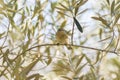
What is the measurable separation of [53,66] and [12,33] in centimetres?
17

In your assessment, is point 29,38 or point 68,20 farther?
point 68,20

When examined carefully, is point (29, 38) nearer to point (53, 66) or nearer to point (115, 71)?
point (53, 66)

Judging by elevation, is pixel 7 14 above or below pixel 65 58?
above

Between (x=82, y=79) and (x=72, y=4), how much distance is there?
218 mm

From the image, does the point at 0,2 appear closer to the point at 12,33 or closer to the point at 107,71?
the point at 12,33

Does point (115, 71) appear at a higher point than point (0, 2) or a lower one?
lower

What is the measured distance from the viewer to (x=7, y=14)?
88 cm

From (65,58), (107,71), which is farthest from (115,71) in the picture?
(65,58)

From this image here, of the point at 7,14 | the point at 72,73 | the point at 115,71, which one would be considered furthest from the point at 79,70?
the point at 7,14

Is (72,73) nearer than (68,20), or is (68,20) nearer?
(72,73)

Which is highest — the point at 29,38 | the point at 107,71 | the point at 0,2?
the point at 0,2

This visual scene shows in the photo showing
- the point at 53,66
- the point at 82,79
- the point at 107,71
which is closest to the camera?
the point at 82,79

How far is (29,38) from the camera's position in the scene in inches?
35.4

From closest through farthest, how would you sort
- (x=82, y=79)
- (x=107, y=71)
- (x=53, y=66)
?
1. (x=82, y=79)
2. (x=53, y=66)
3. (x=107, y=71)
